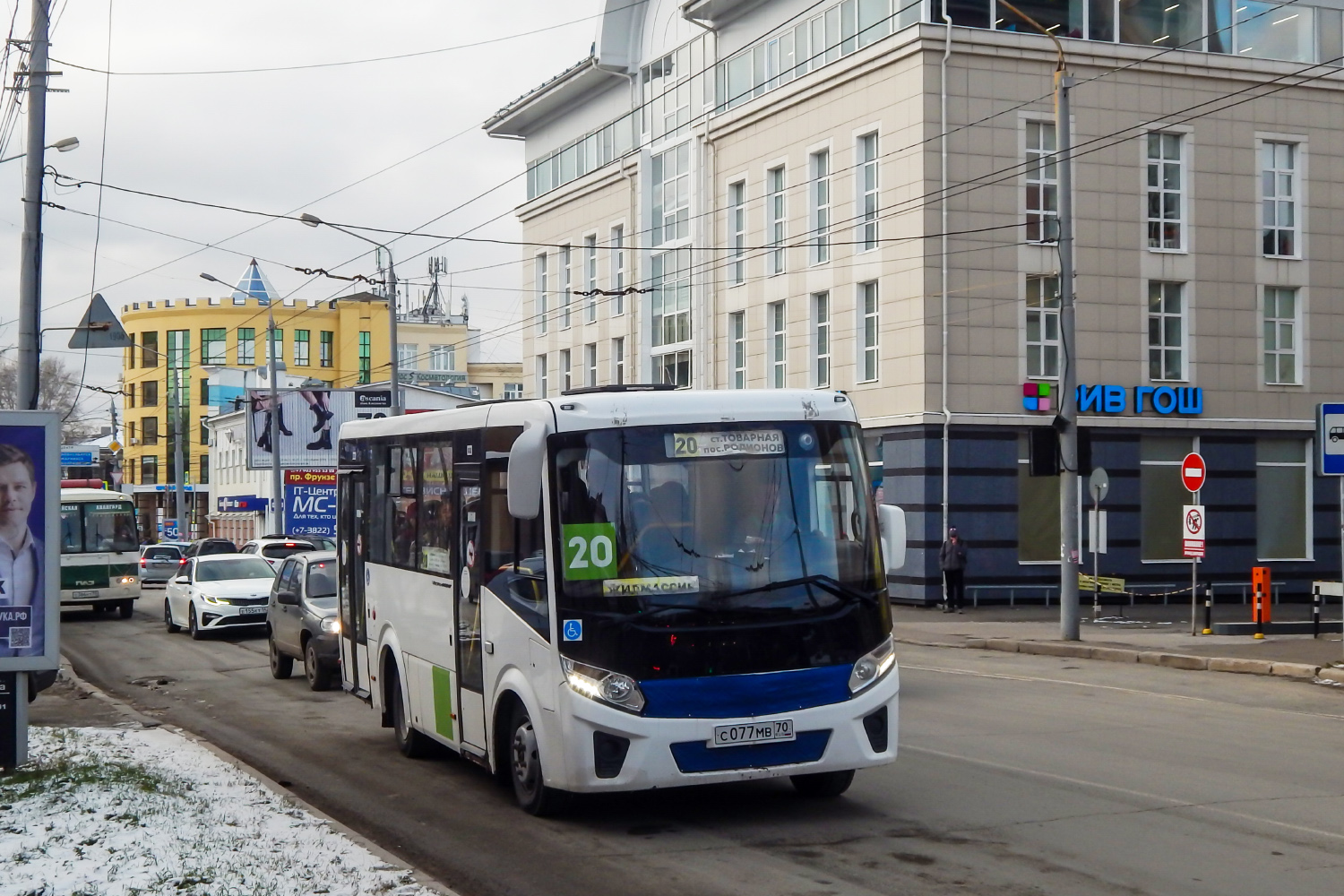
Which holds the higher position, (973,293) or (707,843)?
(973,293)

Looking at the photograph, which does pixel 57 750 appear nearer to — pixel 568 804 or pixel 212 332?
pixel 568 804

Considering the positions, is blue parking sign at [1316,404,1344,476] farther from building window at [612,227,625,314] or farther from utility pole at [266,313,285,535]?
utility pole at [266,313,285,535]

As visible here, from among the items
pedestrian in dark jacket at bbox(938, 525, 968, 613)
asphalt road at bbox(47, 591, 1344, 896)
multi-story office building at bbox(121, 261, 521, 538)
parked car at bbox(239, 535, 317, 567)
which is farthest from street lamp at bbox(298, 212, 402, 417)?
multi-story office building at bbox(121, 261, 521, 538)

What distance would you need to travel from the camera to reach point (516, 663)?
9.30 m

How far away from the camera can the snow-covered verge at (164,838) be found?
700 centimetres

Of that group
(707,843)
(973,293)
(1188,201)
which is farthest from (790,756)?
(1188,201)

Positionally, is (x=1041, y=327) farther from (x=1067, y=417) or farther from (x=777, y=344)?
(x=1067, y=417)

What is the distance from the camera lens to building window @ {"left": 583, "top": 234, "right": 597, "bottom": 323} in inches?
1961

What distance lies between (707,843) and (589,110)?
4376 centimetres

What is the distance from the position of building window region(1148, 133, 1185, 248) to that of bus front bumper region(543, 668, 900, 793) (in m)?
29.2

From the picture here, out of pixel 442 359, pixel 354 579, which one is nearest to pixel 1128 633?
pixel 354 579

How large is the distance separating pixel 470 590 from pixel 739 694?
2.28 m

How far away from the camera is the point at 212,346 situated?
10656cm

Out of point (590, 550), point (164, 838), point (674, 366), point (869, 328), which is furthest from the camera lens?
point (674, 366)
